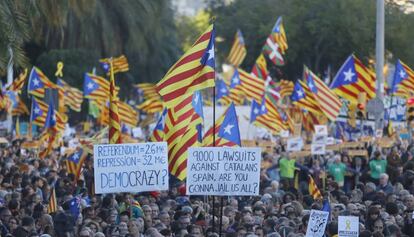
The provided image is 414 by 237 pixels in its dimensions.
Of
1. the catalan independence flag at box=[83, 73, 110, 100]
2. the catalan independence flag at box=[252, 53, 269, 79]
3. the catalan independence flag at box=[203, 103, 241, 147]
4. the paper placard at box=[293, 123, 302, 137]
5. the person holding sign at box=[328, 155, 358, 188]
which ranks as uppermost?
the catalan independence flag at box=[252, 53, 269, 79]

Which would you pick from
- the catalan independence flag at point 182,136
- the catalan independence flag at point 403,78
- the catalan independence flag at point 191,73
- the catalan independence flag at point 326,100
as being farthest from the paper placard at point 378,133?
the catalan independence flag at point 191,73

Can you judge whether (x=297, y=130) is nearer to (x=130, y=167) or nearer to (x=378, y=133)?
(x=378, y=133)

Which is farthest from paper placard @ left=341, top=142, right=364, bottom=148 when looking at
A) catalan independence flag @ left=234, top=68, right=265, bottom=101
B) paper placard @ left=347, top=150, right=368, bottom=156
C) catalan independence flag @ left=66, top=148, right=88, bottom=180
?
catalan independence flag @ left=66, top=148, right=88, bottom=180

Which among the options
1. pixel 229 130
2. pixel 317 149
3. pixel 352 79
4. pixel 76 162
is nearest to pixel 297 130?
pixel 352 79

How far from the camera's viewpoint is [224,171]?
15625mm

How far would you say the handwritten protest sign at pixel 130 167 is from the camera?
1606 cm

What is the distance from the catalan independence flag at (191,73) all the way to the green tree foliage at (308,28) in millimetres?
26970

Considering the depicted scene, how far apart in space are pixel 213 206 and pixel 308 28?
3884 cm

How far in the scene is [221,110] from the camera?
43219mm

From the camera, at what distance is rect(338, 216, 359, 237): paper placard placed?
47.3 feet

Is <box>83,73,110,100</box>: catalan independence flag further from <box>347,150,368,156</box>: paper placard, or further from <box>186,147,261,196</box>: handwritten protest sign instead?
<box>186,147,261,196</box>: handwritten protest sign

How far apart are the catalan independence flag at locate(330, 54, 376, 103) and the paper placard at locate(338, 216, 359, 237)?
16.5 meters

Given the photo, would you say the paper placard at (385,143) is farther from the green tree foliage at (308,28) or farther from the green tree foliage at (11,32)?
the green tree foliage at (308,28)

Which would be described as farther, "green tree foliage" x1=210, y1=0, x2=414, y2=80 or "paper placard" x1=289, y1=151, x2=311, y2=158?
"green tree foliage" x1=210, y1=0, x2=414, y2=80
